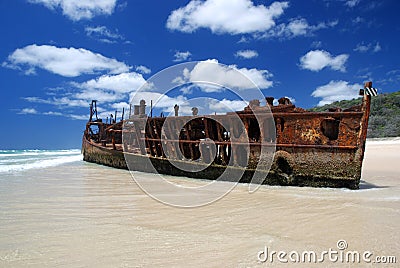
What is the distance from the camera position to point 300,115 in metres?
6.36

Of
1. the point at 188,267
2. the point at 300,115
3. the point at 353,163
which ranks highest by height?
the point at 300,115

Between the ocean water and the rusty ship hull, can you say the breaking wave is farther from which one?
the ocean water

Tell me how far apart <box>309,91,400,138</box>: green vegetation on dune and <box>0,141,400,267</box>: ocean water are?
86.6 ft

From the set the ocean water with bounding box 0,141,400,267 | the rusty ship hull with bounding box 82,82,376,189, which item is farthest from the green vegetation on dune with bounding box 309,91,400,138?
the ocean water with bounding box 0,141,400,267

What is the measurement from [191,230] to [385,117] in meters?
35.7

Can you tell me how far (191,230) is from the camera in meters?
3.09

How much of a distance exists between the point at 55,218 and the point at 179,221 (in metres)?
1.53

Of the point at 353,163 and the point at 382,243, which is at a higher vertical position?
the point at 353,163

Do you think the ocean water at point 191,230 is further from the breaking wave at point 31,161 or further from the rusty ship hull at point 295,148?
the breaking wave at point 31,161

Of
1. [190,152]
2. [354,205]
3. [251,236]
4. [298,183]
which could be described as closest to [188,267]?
[251,236]

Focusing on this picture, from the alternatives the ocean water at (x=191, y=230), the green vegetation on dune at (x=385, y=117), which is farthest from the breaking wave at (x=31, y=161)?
the green vegetation on dune at (x=385, y=117)

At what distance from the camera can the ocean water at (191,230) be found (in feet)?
7.70

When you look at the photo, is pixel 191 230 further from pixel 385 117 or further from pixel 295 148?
pixel 385 117

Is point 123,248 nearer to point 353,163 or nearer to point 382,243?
point 382,243
